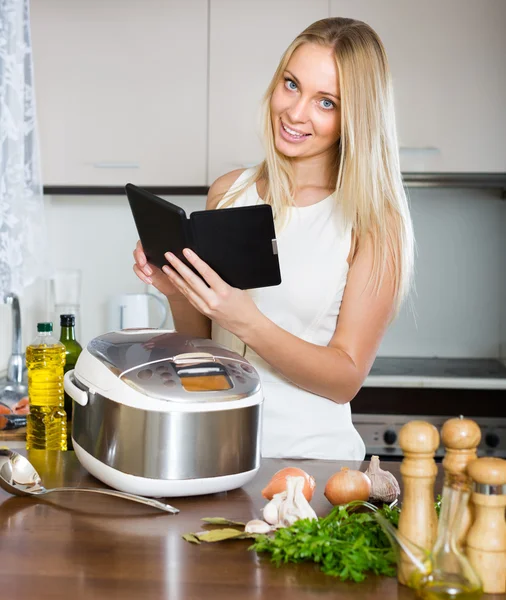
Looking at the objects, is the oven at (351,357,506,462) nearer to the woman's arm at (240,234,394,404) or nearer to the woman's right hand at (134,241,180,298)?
the woman's arm at (240,234,394,404)

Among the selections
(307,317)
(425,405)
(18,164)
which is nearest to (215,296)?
(307,317)

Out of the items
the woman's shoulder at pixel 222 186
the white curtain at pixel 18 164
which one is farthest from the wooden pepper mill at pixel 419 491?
the white curtain at pixel 18 164

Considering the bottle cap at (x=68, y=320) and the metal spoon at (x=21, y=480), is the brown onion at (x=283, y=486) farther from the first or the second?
the bottle cap at (x=68, y=320)

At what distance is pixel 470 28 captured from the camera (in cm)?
263

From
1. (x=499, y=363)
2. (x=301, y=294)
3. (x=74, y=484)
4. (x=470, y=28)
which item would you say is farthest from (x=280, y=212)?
(x=499, y=363)

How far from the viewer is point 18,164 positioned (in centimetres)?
225

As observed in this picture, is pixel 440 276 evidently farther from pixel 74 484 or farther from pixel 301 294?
pixel 74 484

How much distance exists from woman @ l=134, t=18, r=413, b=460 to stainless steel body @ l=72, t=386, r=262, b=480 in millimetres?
272

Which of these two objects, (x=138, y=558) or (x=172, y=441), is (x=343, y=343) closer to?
(x=172, y=441)

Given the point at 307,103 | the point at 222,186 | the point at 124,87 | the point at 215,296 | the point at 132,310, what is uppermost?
the point at 124,87

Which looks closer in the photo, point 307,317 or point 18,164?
point 307,317

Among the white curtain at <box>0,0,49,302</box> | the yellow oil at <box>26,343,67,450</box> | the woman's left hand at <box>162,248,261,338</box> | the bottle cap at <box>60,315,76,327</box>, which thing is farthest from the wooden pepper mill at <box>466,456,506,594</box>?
the white curtain at <box>0,0,49,302</box>

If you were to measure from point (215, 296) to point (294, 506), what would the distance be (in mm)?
417

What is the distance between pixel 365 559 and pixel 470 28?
7.20 ft
